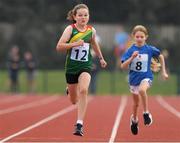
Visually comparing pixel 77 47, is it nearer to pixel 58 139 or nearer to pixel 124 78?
pixel 58 139

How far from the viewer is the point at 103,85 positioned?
130 ft

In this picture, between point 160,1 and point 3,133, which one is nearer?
point 3,133

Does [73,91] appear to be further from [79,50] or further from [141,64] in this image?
[141,64]

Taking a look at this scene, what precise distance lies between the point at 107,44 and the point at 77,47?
45022 mm

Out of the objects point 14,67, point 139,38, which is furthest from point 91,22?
point 139,38

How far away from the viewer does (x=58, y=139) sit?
457 inches

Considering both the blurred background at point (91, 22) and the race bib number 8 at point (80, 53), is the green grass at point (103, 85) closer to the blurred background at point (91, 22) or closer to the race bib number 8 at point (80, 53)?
the blurred background at point (91, 22)

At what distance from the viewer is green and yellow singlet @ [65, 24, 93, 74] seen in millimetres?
11391

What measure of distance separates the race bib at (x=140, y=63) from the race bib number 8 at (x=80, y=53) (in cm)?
113

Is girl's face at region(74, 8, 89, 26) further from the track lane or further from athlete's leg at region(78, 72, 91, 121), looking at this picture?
the track lane

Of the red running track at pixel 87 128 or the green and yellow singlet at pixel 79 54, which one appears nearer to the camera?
the green and yellow singlet at pixel 79 54

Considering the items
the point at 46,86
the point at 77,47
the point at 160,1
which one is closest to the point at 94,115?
the point at 77,47

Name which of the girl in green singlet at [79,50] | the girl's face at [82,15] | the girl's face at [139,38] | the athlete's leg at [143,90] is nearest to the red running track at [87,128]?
the athlete's leg at [143,90]

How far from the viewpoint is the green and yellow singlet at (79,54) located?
11.4 metres
